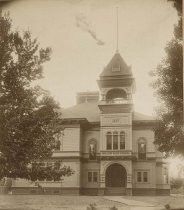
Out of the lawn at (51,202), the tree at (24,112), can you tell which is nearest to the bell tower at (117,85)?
the tree at (24,112)

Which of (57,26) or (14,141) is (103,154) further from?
(57,26)

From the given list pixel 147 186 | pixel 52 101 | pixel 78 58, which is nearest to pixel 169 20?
pixel 78 58

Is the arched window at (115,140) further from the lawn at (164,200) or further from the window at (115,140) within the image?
the lawn at (164,200)

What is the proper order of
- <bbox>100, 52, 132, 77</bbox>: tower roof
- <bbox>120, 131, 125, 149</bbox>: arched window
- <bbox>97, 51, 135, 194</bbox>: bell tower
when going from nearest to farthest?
<bbox>100, 52, 132, 77</bbox>: tower roof → <bbox>97, 51, 135, 194</bbox>: bell tower → <bbox>120, 131, 125, 149</bbox>: arched window

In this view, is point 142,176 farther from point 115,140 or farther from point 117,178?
point 115,140

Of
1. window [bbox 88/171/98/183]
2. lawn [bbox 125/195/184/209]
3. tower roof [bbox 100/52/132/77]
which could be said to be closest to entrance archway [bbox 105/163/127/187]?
window [bbox 88/171/98/183]

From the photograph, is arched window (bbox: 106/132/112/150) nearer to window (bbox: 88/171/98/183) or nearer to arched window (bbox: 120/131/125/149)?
arched window (bbox: 120/131/125/149)

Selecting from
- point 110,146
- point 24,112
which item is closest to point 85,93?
point 24,112
